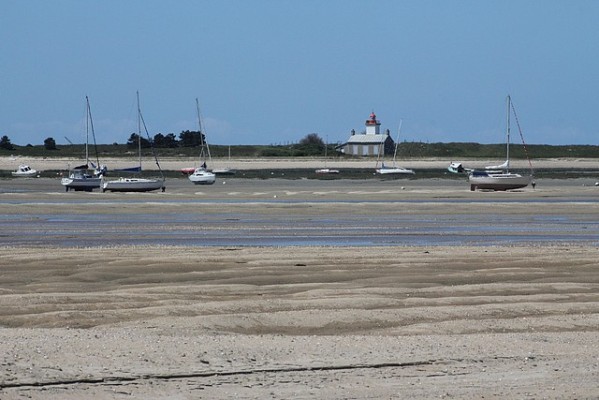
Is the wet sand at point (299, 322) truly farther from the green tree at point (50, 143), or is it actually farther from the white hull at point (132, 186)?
the green tree at point (50, 143)

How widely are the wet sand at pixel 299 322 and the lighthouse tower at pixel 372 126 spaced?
106213 mm

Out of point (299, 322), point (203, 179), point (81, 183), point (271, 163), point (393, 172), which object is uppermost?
point (299, 322)

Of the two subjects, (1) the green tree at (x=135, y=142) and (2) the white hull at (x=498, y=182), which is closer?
(2) the white hull at (x=498, y=182)

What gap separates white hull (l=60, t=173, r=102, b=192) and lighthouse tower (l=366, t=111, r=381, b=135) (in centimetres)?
7230

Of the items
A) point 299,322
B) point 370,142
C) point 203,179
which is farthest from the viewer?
point 370,142

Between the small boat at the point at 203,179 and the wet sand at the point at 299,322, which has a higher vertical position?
the wet sand at the point at 299,322

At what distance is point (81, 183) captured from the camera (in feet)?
191

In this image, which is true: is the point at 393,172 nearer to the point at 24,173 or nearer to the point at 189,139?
the point at 24,173

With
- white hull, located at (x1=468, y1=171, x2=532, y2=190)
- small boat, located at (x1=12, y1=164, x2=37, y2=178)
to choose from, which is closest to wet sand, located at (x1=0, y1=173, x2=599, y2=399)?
white hull, located at (x1=468, y1=171, x2=532, y2=190)

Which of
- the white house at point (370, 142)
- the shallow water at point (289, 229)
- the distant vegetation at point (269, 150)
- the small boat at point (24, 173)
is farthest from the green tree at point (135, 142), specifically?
the shallow water at point (289, 229)

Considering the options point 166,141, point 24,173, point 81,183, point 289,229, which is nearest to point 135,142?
point 166,141

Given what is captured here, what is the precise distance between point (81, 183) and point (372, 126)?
243 feet

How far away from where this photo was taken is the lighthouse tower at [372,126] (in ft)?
422

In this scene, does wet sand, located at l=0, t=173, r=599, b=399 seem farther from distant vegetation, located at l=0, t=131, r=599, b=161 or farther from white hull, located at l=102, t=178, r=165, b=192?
distant vegetation, located at l=0, t=131, r=599, b=161
